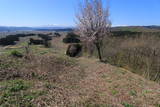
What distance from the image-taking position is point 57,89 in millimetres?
4703

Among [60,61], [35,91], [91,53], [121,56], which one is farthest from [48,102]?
[91,53]

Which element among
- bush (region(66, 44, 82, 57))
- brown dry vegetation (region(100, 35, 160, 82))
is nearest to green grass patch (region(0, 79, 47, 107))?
brown dry vegetation (region(100, 35, 160, 82))

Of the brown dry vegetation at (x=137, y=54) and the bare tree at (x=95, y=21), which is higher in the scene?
the bare tree at (x=95, y=21)

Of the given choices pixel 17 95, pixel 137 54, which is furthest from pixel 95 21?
pixel 17 95

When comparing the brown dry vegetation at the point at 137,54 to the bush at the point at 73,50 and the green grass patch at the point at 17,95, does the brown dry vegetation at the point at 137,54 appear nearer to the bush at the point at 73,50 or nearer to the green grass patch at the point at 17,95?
the bush at the point at 73,50

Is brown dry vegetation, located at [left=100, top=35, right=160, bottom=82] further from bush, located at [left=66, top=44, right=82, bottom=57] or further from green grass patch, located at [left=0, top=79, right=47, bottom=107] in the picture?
green grass patch, located at [left=0, top=79, right=47, bottom=107]

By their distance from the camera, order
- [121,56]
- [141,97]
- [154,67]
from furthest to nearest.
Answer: [121,56]
[154,67]
[141,97]

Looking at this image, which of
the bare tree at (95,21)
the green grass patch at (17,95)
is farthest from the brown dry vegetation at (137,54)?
the green grass patch at (17,95)

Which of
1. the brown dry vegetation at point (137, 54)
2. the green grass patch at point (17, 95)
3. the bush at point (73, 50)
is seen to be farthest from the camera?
the bush at point (73, 50)

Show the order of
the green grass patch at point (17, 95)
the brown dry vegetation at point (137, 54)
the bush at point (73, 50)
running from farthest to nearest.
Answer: the bush at point (73, 50) → the brown dry vegetation at point (137, 54) → the green grass patch at point (17, 95)

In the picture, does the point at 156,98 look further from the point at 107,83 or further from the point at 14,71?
the point at 14,71

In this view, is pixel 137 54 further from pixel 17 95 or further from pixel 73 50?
pixel 17 95

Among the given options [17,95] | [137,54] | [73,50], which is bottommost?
[17,95]

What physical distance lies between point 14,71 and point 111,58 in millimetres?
6933
